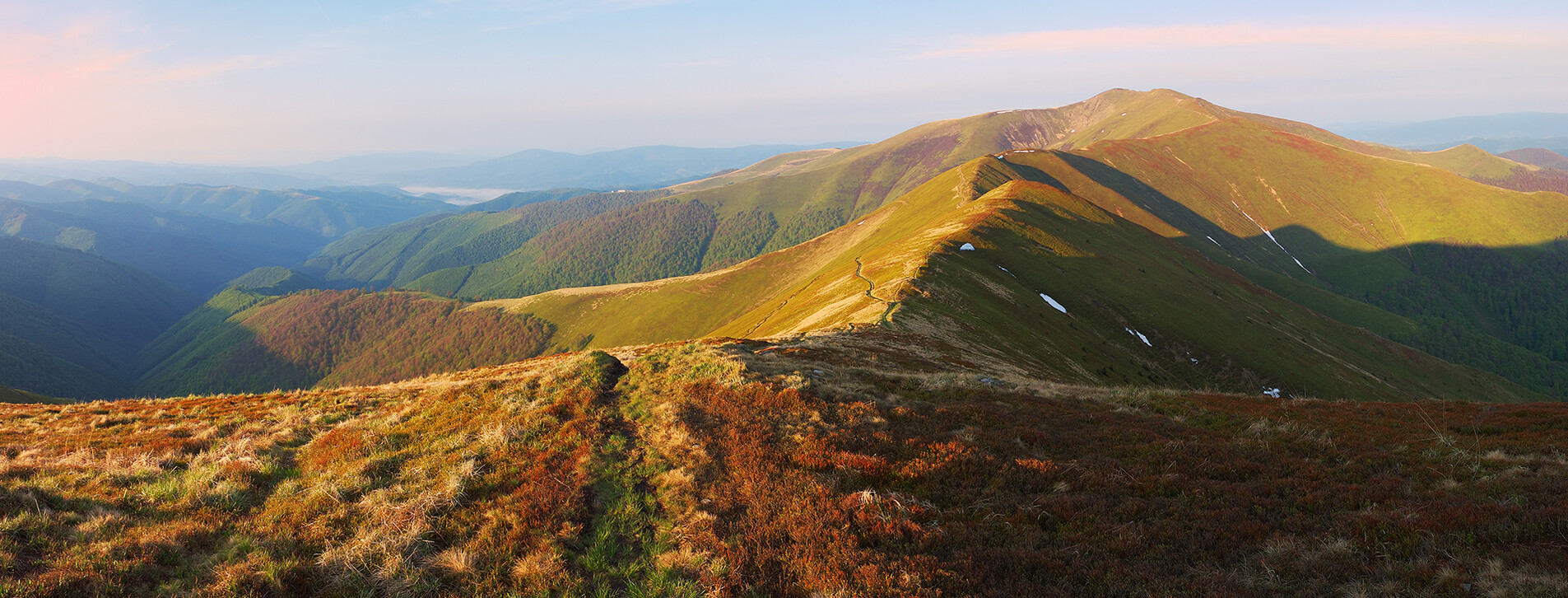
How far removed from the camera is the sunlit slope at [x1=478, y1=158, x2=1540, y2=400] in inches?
2355

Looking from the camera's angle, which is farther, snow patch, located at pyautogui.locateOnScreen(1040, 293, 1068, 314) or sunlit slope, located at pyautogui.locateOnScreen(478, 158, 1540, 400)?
snow patch, located at pyautogui.locateOnScreen(1040, 293, 1068, 314)

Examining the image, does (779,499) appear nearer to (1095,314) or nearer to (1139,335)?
(1095,314)

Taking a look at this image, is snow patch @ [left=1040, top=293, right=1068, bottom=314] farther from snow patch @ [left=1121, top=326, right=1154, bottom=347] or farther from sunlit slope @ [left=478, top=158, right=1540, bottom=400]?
snow patch @ [left=1121, top=326, right=1154, bottom=347]

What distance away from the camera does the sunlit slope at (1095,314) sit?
59812 mm

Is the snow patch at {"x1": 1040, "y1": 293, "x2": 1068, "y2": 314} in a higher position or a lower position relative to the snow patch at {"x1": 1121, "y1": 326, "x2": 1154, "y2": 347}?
higher

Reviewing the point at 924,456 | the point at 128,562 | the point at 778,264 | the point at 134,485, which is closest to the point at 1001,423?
the point at 924,456

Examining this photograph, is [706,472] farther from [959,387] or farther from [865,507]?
[959,387]

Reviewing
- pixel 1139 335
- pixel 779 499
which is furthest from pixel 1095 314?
pixel 779 499

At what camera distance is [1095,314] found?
8262cm

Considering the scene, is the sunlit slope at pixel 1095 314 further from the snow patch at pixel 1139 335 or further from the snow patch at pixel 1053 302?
the snow patch at pixel 1053 302

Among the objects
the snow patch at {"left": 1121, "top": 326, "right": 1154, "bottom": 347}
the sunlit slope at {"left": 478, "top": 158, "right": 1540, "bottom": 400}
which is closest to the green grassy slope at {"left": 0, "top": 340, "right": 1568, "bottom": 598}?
the sunlit slope at {"left": 478, "top": 158, "right": 1540, "bottom": 400}

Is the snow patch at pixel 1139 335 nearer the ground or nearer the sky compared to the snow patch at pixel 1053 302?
nearer the ground

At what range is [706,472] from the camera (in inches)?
571

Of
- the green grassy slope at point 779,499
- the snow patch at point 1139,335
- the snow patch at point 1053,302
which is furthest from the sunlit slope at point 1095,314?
the green grassy slope at point 779,499
